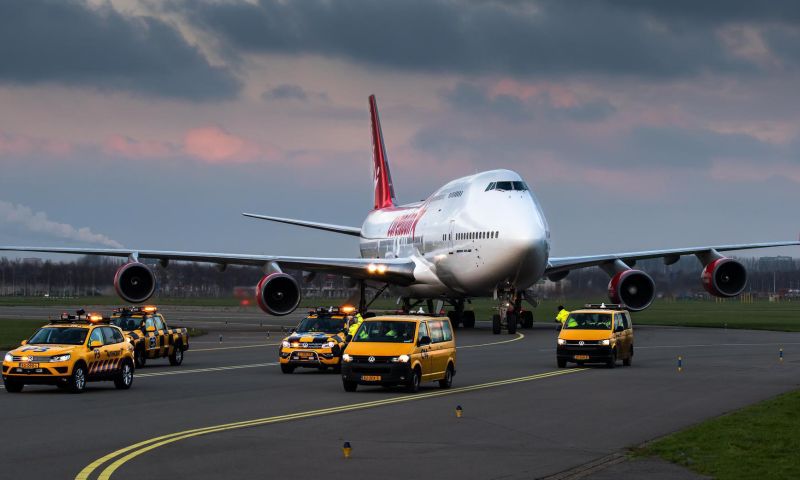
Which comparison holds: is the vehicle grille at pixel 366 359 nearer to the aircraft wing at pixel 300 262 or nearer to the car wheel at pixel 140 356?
the car wheel at pixel 140 356

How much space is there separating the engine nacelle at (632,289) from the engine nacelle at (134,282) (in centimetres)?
2306

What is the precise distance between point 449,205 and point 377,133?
23.5 meters

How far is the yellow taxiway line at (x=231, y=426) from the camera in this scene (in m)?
16.6

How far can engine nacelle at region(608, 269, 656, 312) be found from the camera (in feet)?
214

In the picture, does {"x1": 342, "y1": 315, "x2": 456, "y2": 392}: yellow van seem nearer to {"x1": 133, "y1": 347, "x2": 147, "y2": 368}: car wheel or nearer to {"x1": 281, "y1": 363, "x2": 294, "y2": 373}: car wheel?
{"x1": 281, "y1": 363, "x2": 294, "y2": 373}: car wheel

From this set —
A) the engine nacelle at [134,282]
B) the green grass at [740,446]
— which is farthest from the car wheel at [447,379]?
the engine nacelle at [134,282]

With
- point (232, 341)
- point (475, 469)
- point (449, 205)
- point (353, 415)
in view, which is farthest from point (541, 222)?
point (475, 469)

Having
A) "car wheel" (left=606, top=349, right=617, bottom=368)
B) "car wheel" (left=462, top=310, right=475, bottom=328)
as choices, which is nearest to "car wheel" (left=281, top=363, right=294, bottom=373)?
"car wheel" (left=606, top=349, right=617, bottom=368)

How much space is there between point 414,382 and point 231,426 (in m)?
8.00

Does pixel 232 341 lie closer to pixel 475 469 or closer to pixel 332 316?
pixel 332 316

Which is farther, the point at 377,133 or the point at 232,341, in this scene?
the point at 377,133

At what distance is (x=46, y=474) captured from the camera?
1581cm

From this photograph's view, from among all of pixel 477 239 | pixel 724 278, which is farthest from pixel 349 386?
pixel 724 278

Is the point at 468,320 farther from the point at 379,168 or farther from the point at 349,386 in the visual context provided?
the point at 349,386
